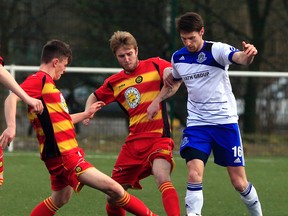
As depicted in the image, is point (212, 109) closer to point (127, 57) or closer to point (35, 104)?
point (127, 57)

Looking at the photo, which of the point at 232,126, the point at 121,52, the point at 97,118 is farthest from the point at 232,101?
the point at 97,118

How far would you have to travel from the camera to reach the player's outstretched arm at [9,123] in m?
6.43

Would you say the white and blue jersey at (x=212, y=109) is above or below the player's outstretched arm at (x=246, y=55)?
below

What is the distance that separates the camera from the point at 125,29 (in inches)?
599

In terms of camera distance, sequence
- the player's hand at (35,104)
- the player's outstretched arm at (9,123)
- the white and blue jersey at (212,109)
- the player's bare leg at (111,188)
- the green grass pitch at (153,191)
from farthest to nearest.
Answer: the green grass pitch at (153,191), the white and blue jersey at (212,109), the player's bare leg at (111,188), the player's outstretched arm at (9,123), the player's hand at (35,104)

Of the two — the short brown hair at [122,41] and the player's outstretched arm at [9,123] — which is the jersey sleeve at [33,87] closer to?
the player's outstretched arm at [9,123]

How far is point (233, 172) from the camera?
25.2 feet

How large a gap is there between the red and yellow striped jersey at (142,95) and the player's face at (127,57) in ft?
0.32

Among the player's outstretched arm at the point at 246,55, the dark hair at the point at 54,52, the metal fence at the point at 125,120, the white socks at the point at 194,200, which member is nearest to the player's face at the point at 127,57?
the dark hair at the point at 54,52

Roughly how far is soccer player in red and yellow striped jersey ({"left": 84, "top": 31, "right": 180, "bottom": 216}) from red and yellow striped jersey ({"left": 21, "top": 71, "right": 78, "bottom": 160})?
0.79m

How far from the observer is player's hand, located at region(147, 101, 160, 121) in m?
7.53

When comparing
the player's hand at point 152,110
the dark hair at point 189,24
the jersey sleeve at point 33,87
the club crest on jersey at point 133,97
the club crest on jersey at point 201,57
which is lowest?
the player's hand at point 152,110

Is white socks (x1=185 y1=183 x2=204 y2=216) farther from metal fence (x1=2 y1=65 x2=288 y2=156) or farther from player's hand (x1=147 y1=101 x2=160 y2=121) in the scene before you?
metal fence (x1=2 y1=65 x2=288 y2=156)

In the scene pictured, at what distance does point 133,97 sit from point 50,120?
3.67 ft
